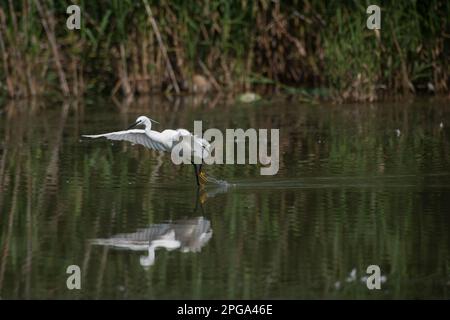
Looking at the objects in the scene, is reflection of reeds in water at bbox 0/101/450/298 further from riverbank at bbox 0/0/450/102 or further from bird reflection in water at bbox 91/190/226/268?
riverbank at bbox 0/0/450/102

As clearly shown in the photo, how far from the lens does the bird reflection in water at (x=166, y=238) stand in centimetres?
640

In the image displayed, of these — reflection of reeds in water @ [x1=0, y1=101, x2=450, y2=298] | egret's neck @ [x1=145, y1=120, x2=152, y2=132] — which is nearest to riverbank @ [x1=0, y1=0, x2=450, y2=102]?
reflection of reeds in water @ [x1=0, y1=101, x2=450, y2=298]

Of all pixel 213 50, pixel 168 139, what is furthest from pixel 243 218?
pixel 213 50

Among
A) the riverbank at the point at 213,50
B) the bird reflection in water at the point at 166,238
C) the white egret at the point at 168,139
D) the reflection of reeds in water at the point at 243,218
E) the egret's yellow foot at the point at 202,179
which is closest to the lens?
the reflection of reeds in water at the point at 243,218

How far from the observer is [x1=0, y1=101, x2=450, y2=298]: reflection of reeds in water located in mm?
5629

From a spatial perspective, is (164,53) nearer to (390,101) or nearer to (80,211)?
(390,101)

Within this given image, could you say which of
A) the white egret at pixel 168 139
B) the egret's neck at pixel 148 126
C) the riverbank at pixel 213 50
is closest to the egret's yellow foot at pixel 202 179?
the white egret at pixel 168 139

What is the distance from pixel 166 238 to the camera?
21.9 feet

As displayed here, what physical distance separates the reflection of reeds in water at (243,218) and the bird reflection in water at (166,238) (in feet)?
0.28

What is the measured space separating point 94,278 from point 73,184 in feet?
9.72

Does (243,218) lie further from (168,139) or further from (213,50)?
(213,50)

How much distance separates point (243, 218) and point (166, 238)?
730 mm

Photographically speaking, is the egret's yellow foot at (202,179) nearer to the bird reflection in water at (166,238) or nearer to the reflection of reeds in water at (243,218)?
the reflection of reeds in water at (243,218)

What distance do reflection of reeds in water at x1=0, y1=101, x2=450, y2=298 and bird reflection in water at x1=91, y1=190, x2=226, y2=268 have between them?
0.08m
